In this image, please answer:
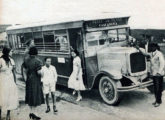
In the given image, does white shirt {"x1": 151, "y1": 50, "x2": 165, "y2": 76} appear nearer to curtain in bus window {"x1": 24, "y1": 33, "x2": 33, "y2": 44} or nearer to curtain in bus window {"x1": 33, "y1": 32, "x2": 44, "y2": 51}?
curtain in bus window {"x1": 33, "y1": 32, "x2": 44, "y2": 51}

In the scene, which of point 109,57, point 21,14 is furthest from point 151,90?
point 21,14

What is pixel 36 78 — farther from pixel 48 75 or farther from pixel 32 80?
pixel 48 75

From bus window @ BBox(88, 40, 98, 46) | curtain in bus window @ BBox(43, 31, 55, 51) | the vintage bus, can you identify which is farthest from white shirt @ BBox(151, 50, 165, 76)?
curtain in bus window @ BBox(43, 31, 55, 51)

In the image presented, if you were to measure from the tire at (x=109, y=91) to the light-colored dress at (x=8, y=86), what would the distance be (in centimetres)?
153

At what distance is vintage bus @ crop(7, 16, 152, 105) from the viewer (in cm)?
461

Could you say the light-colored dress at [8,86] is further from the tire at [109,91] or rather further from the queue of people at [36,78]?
the tire at [109,91]

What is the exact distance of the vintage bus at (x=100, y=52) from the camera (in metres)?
4.61

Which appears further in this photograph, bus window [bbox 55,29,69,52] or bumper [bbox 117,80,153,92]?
bus window [bbox 55,29,69,52]

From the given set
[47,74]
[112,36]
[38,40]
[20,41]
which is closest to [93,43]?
[112,36]

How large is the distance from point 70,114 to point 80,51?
3.85 feet

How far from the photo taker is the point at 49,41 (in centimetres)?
547

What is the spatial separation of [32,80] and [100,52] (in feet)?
4.60

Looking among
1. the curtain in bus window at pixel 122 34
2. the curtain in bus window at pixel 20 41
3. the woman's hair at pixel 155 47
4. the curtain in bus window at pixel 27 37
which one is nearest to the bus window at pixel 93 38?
the curtain in bus window at pixel 122 34

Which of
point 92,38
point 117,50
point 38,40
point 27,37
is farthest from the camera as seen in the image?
point 27,37
